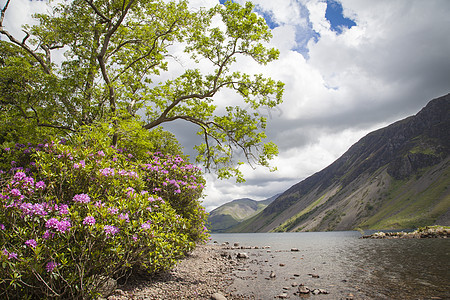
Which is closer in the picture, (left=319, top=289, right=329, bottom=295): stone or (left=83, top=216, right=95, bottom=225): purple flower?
(left=83, top=216, right=95, bottom=225): purple flower

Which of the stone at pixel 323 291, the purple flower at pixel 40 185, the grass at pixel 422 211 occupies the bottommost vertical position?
the grass at pixel 422 211

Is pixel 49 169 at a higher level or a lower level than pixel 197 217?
higher

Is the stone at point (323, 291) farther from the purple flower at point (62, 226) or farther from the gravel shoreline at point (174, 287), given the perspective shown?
the purple flower at point (62, 226)

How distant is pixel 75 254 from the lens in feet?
20.8

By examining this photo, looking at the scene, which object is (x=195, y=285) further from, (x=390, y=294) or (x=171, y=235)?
(x=390, y=294)

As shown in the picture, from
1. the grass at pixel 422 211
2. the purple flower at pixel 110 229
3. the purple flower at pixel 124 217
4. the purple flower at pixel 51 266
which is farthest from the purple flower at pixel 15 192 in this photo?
the grass at pixel 422 211

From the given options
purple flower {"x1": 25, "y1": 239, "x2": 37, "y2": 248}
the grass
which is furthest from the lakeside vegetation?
the grass

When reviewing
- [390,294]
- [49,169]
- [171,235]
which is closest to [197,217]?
[171,235]

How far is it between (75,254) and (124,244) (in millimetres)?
1243

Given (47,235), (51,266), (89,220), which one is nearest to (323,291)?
(89,220)

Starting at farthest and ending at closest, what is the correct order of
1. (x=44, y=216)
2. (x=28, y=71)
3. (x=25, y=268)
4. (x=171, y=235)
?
(x=28, y=71) < (x=171, y=235) < (x=44, y=216) < (x=25, y=268)

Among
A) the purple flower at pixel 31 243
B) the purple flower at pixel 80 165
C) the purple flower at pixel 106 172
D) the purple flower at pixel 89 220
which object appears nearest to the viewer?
the purple flower at pixel 31 243

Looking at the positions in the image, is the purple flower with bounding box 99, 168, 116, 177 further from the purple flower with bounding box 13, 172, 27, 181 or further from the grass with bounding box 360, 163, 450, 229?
the grass with bounding box 360, 163, 450, 229

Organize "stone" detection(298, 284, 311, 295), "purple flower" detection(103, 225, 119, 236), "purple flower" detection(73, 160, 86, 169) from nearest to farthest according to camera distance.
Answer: "purple flower" detection(103, 225, 119, 236) → "purple flower" detection(73, 160, 86, 169) → "stone" detection(298, 284, 311, 295)
